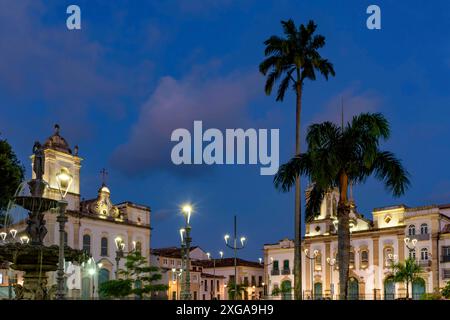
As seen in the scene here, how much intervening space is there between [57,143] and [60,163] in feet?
7.78

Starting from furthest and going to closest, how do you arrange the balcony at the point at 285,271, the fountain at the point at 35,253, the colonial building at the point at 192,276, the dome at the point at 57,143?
the colonial building at the point at 192,276 < the balcony at the point at 285,271 < the dome at the point at 57,143 < the fountain at the point at 35,253

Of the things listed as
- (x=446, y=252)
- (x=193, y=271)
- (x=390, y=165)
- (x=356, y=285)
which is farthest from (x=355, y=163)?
(x=193, y=271)

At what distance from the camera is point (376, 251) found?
69.8 m

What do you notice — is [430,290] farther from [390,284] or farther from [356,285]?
[356,285]

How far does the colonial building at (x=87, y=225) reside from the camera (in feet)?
197

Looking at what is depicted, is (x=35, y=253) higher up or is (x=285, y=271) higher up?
(x=35, y=253)

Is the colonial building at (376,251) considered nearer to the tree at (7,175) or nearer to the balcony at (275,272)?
the balcony at (275,272)

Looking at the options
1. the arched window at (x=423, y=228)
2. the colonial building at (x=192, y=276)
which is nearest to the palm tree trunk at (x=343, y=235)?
the arched window at (x=423, y=228)

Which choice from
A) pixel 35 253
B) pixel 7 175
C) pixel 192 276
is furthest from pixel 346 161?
pixel 192 276

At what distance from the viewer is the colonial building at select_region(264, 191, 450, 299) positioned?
2505 inches

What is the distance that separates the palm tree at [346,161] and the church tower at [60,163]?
43640 mm

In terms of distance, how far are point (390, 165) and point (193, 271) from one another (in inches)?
2597

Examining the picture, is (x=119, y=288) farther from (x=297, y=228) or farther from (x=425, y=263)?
(x=425, y=263)

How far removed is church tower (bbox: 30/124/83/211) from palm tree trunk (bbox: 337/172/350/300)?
44.3 meters
